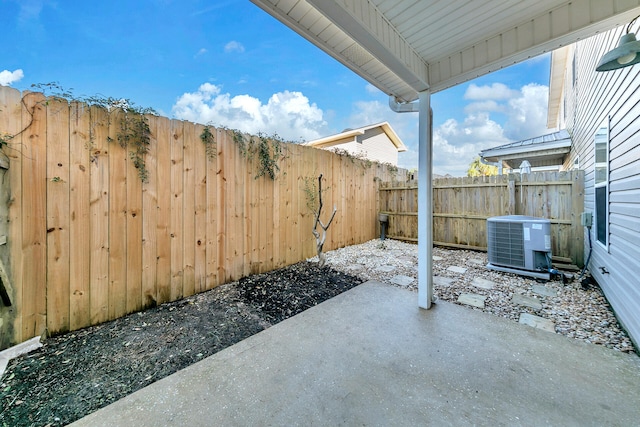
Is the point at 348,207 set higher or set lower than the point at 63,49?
lower

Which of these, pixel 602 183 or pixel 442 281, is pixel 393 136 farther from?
pixel 442 281

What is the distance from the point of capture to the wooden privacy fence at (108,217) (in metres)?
1.89

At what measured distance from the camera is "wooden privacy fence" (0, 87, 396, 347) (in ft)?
6.21

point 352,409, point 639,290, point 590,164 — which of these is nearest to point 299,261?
point 352,409

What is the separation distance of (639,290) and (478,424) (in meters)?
1.77

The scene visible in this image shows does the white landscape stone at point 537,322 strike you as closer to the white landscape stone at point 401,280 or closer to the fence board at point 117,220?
the white landscape stone at point 401,280

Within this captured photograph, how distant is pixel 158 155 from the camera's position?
2594 millimetres

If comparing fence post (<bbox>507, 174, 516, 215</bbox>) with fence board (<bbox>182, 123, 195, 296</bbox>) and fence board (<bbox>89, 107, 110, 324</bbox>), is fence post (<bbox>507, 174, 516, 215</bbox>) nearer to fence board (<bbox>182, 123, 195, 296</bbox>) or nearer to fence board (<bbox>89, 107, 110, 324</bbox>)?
fence board (<bbox>182, 123, 195, 296</bbox>)

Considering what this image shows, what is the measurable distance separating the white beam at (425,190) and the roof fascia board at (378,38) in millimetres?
255

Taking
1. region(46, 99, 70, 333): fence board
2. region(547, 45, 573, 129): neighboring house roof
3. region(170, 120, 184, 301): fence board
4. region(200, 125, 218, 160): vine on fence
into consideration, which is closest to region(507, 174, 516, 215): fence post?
region(547, 45, 573, 129): neighboring house roof

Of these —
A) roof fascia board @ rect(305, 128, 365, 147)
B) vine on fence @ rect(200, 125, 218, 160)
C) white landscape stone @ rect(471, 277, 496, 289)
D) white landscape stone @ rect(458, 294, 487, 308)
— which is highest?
roof fascia board @ rect(305, 128, 365, 147)

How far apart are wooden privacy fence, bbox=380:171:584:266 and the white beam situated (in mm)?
3064

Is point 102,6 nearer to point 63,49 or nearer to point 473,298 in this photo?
point 63,49

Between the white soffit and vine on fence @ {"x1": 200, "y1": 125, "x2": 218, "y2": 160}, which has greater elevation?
the white soffit
